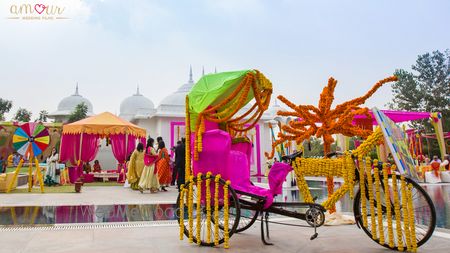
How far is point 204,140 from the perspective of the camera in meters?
3.41

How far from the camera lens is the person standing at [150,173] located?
9391 millimetres

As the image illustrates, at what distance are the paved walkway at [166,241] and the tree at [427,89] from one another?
26.0m

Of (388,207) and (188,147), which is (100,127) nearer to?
(188,147)

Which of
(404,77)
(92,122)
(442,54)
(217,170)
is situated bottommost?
(217,170)

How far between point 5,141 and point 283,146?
18.4 meters

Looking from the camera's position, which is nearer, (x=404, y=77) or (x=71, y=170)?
(x=71, y=170)

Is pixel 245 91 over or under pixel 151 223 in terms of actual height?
over

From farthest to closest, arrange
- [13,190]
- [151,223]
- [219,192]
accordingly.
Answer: [13,190], [151,223], [219,192]

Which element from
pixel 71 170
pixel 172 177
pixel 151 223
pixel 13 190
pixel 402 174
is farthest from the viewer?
pixel 71 170

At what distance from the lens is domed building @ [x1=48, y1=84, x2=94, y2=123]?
24953 mm

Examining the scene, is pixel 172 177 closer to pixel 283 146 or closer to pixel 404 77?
pixel 283 146

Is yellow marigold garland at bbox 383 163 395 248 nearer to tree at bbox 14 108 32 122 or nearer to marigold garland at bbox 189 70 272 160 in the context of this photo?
marigold garland at bbox 189 70 272 160

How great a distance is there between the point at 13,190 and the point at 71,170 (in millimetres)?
3689

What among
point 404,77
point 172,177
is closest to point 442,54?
point 404,77
